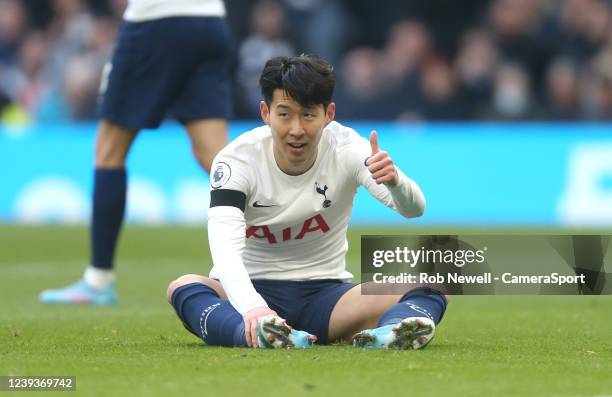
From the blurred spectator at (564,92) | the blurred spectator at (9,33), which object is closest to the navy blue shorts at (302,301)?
the blurred spectator at (564,92)

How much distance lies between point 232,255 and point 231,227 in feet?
0.39

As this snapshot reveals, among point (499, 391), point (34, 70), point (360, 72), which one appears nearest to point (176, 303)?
point (499, 391)

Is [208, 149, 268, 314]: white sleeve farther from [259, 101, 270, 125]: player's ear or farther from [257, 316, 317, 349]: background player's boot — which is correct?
[259, 101, 270, 125]: player's ear

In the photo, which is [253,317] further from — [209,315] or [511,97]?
[511,97]

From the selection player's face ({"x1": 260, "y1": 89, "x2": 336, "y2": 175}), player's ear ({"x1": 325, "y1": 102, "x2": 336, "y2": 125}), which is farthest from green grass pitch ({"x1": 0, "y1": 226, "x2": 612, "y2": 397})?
player's ear ({"x1": 325, "y1": 102, "x2": 336, "y2": 125})

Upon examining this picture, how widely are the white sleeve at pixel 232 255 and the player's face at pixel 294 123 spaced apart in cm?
33

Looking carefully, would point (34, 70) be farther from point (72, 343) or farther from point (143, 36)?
point (72, 343)

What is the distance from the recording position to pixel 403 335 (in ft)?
17.8

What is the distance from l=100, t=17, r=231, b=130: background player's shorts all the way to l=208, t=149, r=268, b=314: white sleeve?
8.43ft

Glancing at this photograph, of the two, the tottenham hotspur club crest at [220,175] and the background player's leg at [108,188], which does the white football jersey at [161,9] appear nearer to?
the background player's leg at [108,188]

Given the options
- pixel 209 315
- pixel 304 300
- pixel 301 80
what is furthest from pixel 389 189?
pixel 209 315

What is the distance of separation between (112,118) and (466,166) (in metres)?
7.97

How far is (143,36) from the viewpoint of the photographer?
8359mm

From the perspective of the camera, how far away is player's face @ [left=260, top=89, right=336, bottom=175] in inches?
219
